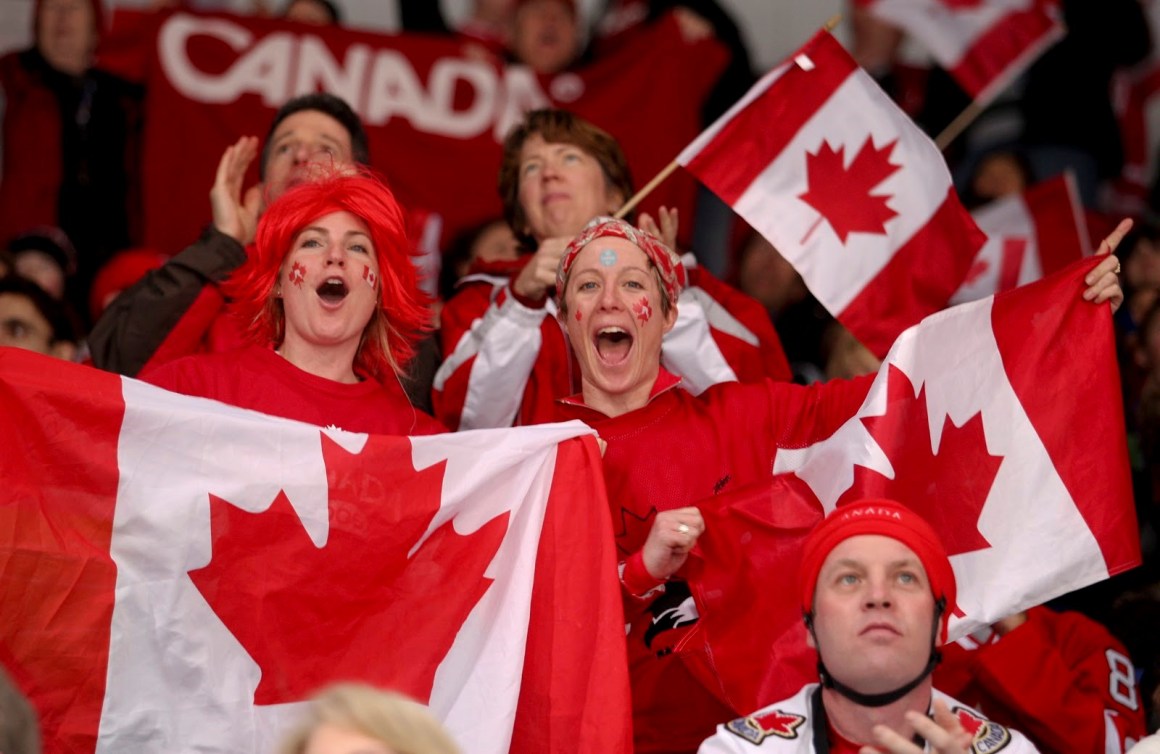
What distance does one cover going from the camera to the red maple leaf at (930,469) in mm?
4371

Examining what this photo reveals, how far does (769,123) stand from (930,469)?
148cm

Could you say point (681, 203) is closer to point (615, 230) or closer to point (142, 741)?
point (615, 230)

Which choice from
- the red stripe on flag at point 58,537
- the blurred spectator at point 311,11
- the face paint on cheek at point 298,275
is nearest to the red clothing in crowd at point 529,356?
the face paint on cheek at point 298,275

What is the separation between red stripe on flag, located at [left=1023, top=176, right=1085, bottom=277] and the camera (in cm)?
686

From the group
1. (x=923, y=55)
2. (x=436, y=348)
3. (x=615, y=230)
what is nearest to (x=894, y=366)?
(x=615, y=230)

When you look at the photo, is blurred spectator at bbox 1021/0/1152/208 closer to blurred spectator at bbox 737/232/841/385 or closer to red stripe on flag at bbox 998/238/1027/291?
red stripe on flag at bbox 998/238/1027/291

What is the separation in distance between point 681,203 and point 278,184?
2.60 meters

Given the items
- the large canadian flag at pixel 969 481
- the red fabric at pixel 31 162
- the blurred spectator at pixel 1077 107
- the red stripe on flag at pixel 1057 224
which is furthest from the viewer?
the blurred spectator at pixel 1077 107

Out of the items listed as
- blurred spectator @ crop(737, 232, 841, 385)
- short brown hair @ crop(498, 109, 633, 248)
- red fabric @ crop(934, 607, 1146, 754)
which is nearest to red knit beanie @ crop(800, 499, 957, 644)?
red fabric @ crop(934, 607, 1146, 754)

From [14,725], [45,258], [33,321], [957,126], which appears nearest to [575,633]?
[14,725]

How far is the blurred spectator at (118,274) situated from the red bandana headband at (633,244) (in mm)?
2123

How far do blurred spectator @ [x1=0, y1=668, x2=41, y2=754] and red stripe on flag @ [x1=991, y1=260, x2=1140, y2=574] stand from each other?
2443mm

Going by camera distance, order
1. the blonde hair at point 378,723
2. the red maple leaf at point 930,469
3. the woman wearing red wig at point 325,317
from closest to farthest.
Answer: the blonde hair at point 378,723
the red maple leaf at point 930,469
the woman wearing red wig at point 325,317

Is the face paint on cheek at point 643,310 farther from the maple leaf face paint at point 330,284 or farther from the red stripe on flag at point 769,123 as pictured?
the red stripe on flag at point 769,123
